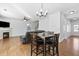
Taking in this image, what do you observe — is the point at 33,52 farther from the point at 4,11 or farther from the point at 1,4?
the point at 1,4

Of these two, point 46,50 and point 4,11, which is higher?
point 4,11

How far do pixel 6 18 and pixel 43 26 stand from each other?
0.69 m

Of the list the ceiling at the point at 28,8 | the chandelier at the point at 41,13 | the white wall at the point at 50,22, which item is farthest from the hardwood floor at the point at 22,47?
the chandelier at the point at 41,13

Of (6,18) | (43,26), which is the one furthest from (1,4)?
(43,26)

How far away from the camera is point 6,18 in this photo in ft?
5.45

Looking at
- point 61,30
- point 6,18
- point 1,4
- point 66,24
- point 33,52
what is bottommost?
point 33,52

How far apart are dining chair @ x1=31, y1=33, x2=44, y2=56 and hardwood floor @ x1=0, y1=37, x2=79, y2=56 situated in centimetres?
10

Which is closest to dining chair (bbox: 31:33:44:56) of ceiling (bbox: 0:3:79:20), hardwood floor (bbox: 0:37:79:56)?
hardwood floor (bbox: 0:37:79:56)

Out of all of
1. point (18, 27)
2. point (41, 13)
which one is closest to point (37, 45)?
point (18, 27)

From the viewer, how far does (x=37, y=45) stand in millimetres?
1782

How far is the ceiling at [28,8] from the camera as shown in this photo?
1686mm

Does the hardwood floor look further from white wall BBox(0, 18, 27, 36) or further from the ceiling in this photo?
the ceiling

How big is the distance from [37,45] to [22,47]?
0.95 feet

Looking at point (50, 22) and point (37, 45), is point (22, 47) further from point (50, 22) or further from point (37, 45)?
point (50, 22)
